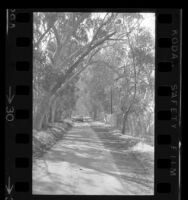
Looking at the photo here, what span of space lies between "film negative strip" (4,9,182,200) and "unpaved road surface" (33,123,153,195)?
20.2 inches

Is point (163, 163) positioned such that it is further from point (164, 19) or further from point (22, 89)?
point (22, 89)

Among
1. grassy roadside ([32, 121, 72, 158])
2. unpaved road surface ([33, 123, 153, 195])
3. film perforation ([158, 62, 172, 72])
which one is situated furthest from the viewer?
grassy roadside ([32, 121, 72, 158])

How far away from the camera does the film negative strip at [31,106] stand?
4895 millimetres

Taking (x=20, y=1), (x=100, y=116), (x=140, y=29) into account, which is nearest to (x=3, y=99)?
(x=20, y=1)

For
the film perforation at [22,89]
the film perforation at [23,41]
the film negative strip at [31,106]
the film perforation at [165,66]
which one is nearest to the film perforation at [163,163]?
the film negative strip at [31,106]

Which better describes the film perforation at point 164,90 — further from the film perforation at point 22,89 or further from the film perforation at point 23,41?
the film perforation at point 23,41

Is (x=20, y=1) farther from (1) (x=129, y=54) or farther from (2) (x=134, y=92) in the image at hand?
(2) (x=134, y=92)

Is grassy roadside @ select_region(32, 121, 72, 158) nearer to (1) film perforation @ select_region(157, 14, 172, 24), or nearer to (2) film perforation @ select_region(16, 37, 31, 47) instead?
(2) film perforation @ select_region(16, 37, 31, 47)

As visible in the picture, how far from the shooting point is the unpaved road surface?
538 cm

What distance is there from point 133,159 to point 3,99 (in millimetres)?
3615

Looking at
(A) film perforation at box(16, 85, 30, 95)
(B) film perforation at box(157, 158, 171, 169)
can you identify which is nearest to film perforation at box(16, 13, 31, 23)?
(A) film perforation at box(16, 85, 30, 95)

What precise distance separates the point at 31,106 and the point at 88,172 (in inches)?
73.8

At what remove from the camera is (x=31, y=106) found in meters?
4.98

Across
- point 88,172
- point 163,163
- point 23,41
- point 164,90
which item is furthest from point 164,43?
point 88,172
